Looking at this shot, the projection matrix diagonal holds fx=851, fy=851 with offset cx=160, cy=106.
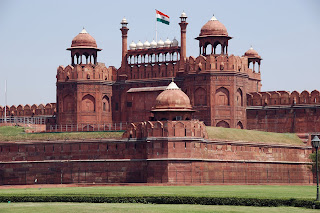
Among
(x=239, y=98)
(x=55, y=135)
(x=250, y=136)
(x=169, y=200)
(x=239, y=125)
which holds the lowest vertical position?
(x=169, y=200)

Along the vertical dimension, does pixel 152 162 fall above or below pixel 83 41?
below

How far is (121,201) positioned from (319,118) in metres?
39.0

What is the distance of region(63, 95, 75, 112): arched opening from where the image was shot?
94.7 metres

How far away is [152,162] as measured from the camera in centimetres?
7594

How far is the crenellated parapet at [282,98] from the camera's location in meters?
88.4

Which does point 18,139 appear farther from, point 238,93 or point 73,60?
point 238,93

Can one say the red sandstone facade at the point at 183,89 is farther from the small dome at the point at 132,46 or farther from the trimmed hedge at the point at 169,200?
the trimmed hedge at the point at 169,200

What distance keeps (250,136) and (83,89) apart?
2113 cm

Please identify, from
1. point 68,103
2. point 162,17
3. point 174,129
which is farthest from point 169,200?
point 68,103

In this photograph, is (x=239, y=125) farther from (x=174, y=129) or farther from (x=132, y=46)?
(x=132, y=46)

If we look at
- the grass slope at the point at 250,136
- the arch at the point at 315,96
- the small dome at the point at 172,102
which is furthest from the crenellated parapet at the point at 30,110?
the arch at the point at 315,96

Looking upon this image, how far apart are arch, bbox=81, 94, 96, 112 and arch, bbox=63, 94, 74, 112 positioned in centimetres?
125

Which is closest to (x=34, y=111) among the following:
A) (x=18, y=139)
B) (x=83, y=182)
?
(x=18, y=139)

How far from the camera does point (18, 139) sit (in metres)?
84.1
